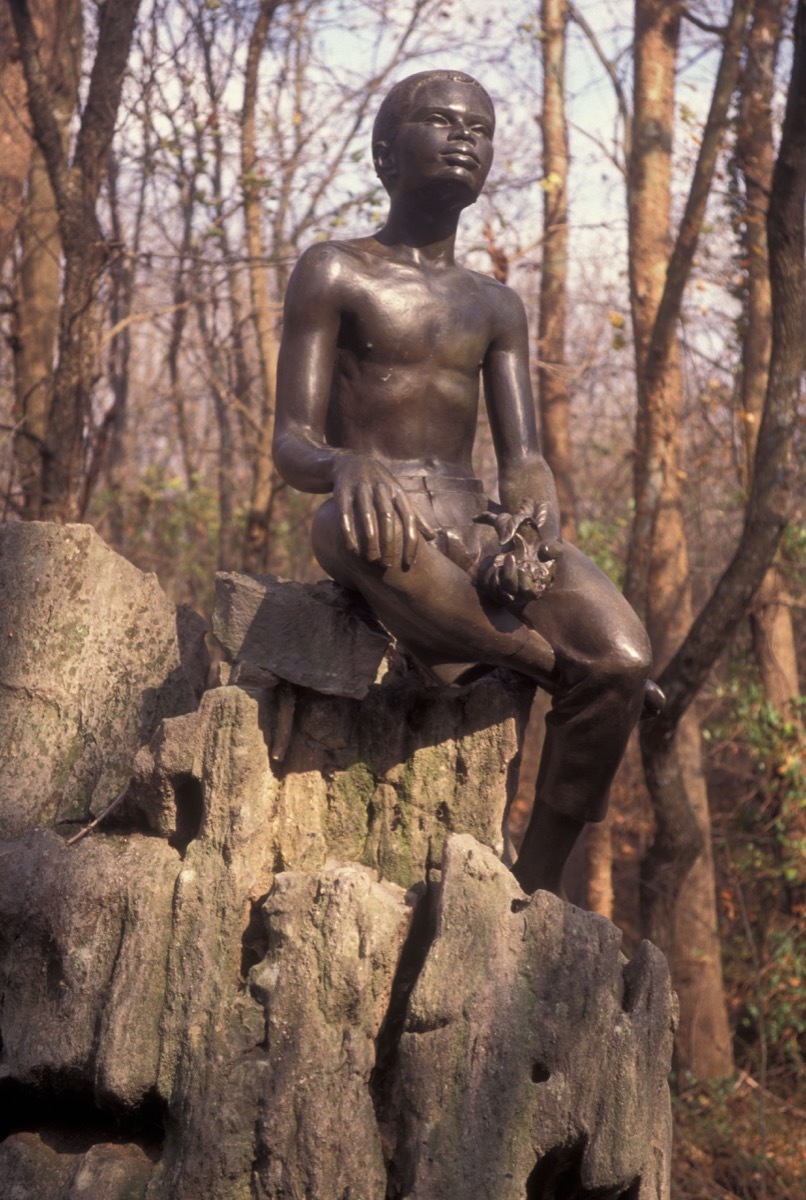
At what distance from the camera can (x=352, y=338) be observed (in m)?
3.35

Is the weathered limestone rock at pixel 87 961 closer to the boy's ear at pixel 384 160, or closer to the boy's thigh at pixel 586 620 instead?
the boy's thigh at pixel 586 620

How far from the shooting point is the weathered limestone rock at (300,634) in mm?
3117

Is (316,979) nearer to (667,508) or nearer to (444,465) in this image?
(444,465)

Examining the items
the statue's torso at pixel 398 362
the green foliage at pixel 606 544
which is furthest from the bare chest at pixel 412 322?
the green foliage at pixel 606 544

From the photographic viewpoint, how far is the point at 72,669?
3.60 metres

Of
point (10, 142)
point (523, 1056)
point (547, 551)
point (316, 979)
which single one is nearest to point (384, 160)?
point (547, 551)

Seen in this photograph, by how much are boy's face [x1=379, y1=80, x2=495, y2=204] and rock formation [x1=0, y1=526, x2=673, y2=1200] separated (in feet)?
3.62

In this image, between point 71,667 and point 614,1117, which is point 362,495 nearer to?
point 71,667

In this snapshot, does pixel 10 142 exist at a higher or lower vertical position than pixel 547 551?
higher

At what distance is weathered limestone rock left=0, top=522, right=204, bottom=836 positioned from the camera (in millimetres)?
3518

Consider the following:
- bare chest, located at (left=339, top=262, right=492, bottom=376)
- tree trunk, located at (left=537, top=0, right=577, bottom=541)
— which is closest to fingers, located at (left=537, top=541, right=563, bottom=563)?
bare chest, located at (left=339, top=262, right=492, bottom=376)

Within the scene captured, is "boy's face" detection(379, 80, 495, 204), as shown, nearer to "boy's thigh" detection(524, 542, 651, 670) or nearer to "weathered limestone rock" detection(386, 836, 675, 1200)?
"boy's thigh" detection(524, 542, 651, 670)

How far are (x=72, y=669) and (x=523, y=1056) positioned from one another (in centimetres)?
159

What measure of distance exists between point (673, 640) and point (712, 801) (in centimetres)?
289
